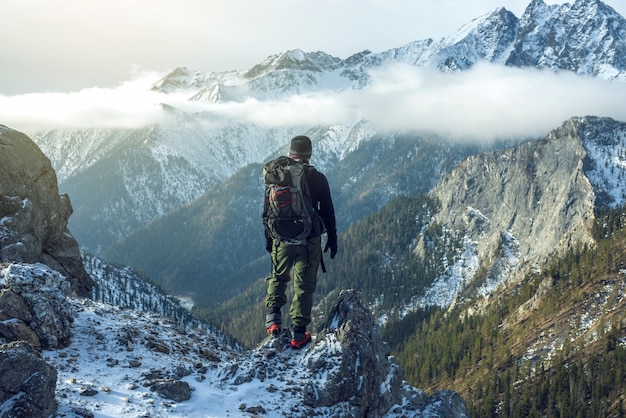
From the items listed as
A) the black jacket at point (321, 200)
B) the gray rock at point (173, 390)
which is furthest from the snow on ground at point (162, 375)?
the black jacket at point (321, 200)

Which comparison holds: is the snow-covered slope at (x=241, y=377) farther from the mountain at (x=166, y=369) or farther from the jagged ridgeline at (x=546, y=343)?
the jagged ridgeline at (x=546, y=343)

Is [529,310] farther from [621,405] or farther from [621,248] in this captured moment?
[621,405]

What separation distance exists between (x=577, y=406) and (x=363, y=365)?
447 ft

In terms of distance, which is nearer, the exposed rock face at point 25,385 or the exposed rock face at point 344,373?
the exposed rock face at point 25,385

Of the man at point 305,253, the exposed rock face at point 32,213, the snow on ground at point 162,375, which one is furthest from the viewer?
the exposed rock face at point 32,213

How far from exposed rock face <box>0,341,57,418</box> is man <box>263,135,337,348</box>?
8.21 m

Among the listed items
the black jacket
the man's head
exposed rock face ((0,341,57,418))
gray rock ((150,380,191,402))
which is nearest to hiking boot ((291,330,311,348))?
the black jacket

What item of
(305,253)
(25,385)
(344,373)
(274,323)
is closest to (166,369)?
(274,323)

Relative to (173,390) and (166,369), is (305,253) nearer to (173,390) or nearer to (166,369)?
(166,369)

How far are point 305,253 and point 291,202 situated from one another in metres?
1.98

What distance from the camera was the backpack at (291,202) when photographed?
18.5 meters

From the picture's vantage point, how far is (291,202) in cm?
1852

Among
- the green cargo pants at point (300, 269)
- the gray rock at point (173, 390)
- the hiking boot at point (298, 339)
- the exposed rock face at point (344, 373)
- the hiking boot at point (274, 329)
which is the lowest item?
the gray rock at point (173, 390)

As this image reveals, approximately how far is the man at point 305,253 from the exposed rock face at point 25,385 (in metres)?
8.21
